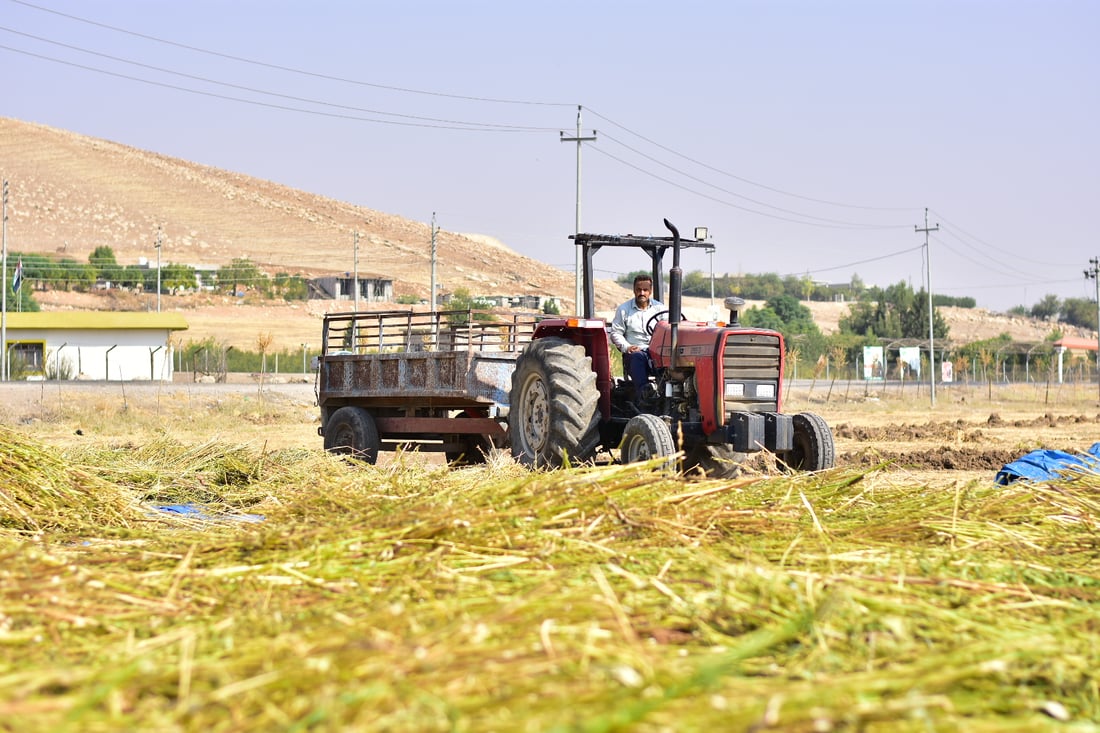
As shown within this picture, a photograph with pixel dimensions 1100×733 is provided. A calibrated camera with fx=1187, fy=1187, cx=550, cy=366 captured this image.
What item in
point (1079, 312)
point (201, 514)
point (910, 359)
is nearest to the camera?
point (201, 514)

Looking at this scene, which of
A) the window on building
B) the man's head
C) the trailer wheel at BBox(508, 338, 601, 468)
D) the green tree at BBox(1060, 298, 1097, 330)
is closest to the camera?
the trailer wheel at BBox(508, 338, 601, 468)

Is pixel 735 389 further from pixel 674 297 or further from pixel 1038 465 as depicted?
pixel 1038 465

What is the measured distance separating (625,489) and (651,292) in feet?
17.4

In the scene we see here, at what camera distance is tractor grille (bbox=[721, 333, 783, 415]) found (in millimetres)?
9320

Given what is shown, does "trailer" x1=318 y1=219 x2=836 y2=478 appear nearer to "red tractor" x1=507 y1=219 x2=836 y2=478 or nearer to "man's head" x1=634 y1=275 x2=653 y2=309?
"red tractor" x1=507 y1=219 x2=836 y2=478

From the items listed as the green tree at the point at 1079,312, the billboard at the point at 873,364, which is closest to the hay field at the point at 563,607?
the billboard at the point at 873,364

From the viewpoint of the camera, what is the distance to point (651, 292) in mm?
10391

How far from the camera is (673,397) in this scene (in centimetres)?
973

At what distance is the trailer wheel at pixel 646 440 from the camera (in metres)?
8.44

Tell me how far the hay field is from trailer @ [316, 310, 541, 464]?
16.0 ft

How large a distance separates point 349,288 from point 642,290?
3040 inches

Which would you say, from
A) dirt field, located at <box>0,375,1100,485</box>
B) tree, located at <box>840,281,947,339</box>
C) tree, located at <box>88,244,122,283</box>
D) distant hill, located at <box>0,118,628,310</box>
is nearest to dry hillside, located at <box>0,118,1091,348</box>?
distant hill, located at <box>0,118,628,310</box>

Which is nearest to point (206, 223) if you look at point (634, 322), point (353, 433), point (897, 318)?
point (897, 318)

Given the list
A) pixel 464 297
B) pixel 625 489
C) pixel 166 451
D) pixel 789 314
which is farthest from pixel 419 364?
pixel 789 314
